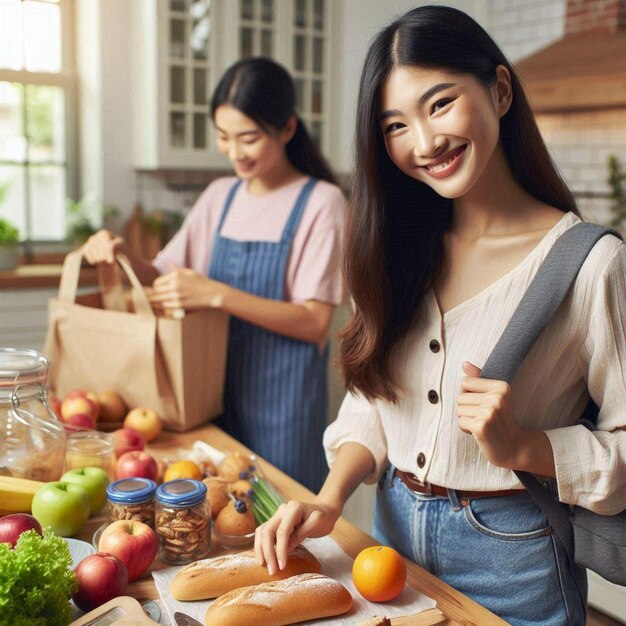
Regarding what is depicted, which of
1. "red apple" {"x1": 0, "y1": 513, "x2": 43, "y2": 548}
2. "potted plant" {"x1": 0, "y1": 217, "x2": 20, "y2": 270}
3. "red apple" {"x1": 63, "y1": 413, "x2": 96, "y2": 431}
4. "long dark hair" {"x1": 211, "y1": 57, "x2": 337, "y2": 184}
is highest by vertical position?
"long dark hair" {"x1": 211, "y1": 57, "x2": 337, "y2": 184}

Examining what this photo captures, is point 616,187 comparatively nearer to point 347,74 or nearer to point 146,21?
point 347,74

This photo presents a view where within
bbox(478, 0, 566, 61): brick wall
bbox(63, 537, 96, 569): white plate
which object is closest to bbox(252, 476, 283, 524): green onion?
bbox(63, 537, 96, 569): white plate

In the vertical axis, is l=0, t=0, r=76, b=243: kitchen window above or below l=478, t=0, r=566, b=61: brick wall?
below

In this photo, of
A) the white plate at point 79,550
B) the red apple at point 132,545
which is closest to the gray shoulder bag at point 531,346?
the red apple at point 132,545

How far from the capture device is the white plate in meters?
1.16

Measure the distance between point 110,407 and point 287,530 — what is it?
81cm

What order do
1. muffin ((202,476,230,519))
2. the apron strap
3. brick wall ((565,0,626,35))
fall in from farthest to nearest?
brick wall ((565,0,626,35))
the apron strap
muffin ((202,476,230,519))

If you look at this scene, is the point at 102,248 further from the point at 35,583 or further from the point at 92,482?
the point at 35,583

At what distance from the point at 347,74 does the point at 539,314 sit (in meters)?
3.42

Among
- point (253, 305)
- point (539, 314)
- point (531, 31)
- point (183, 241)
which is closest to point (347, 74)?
point (531, 31)

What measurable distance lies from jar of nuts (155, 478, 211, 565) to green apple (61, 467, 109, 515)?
0.18m

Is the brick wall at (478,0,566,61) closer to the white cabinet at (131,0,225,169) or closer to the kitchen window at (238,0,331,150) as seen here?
the kitchen window at (238,0,331,150)

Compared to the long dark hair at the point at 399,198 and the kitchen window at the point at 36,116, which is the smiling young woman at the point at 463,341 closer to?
the long dark hair at the point at 399,198

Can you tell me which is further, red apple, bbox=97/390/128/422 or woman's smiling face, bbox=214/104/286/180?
woman's smiling face, bbox=214/104/286/180
